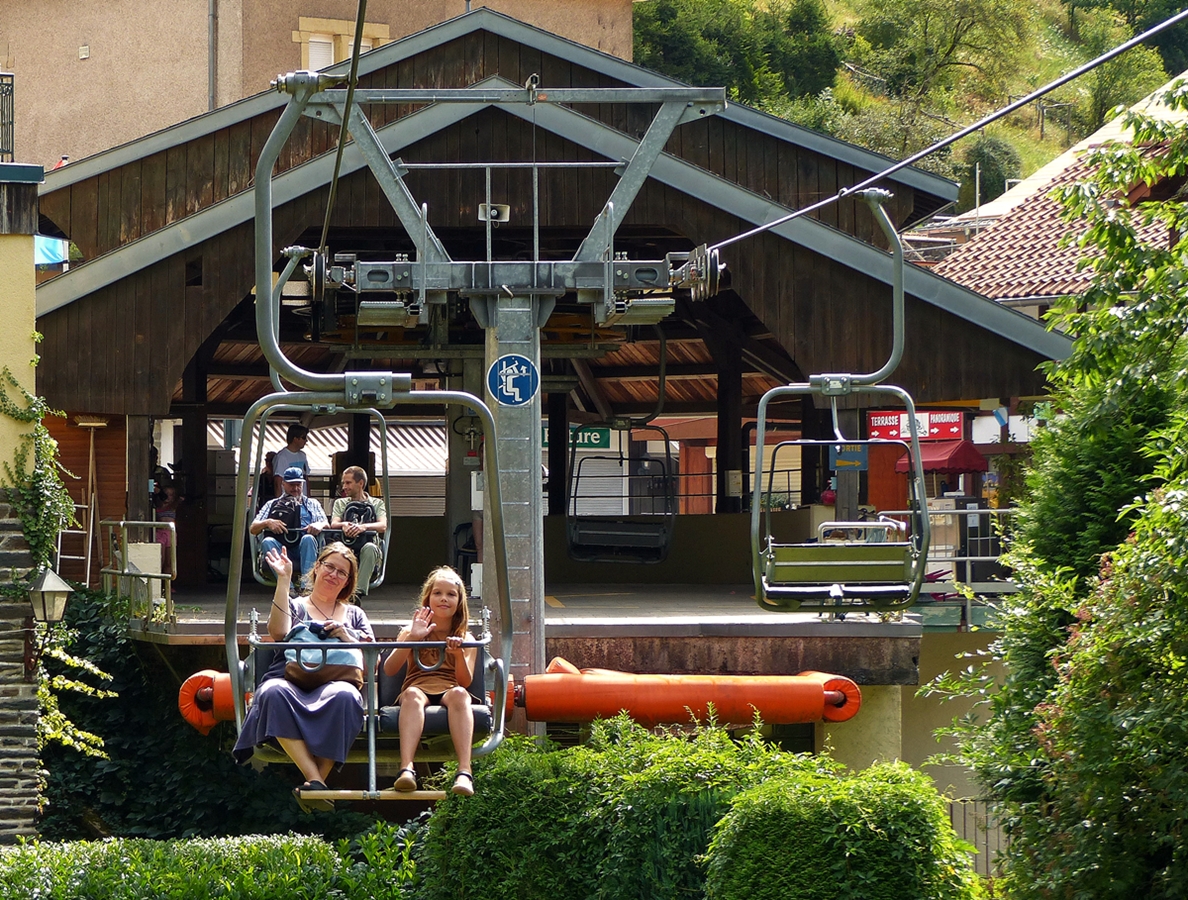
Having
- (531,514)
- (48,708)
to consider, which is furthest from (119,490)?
(531,514)

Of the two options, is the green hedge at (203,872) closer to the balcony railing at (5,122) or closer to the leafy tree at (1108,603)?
the leafy tree at (1108,603)

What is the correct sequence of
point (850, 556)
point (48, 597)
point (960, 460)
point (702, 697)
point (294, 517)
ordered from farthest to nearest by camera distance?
point (960, 460) → point (48, 597) → point (850, 556) → point (294, 517) → point (702, 697)

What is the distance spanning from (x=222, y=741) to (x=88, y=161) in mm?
8167

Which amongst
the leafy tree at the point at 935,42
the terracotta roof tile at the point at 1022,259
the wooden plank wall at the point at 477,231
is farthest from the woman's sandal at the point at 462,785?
the leafy tree at the point at 935,42

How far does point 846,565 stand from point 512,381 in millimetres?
3237

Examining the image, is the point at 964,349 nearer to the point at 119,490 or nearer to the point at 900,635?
the point at 900,635

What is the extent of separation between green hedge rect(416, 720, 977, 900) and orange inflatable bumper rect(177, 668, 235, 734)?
6.52 ft

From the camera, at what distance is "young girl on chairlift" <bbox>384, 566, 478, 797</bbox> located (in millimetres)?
9703

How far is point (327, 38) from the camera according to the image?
29672 millimetres

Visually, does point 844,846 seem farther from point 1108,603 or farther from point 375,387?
point 375,387

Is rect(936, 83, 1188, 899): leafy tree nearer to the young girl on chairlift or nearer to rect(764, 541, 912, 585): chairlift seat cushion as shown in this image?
rect(764, 541, 912, 585): chairlift seat cushion

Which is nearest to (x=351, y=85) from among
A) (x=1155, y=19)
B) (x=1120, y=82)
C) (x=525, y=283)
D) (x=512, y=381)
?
(x=525, y=283)

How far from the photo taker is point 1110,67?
69250 mm

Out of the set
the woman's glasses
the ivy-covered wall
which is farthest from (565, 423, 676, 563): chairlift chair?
the woman's glasses
